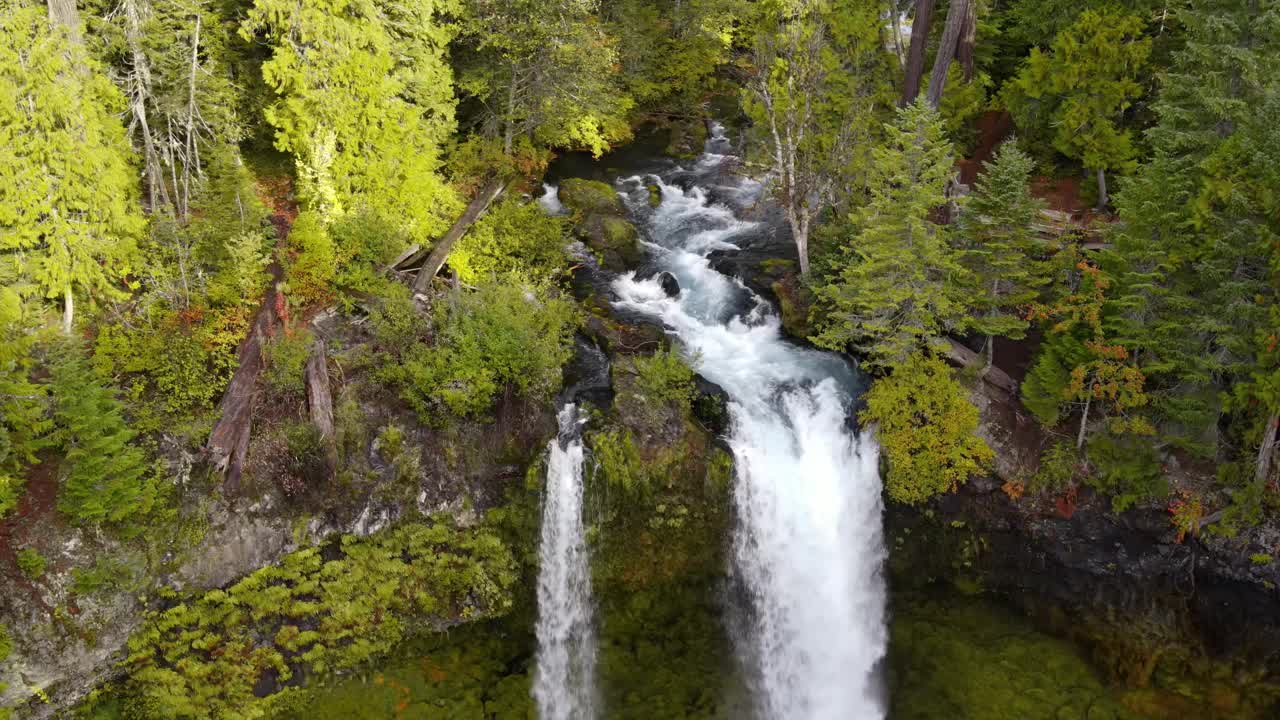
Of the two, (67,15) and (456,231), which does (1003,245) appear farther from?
(67,15)

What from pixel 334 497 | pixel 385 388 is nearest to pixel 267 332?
pixel 385 388

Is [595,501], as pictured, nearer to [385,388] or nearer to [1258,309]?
[385,388]

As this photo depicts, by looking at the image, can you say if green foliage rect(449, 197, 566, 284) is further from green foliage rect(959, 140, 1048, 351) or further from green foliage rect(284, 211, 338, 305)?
green foliage rect(959, 140, 1048, 351)

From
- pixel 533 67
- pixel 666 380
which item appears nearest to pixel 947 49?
pixel 666 380

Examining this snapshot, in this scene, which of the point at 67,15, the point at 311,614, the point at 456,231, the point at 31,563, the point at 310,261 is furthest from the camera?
the point at 456,231

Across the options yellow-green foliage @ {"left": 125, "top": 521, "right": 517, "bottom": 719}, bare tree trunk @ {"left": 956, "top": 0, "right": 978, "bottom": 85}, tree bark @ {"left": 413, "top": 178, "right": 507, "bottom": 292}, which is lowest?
yellow-green foliage @ {"left": 125, "top": 521, "right": 517, "bottom": 719}

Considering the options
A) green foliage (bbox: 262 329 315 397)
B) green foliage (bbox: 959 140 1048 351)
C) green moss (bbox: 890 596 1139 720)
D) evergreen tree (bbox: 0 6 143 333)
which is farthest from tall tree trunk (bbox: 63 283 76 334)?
green foliage (bbox: 959 140 1048 351)

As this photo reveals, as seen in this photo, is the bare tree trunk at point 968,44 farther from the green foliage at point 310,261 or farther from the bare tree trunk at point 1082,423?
the green foliage at point 310,261
